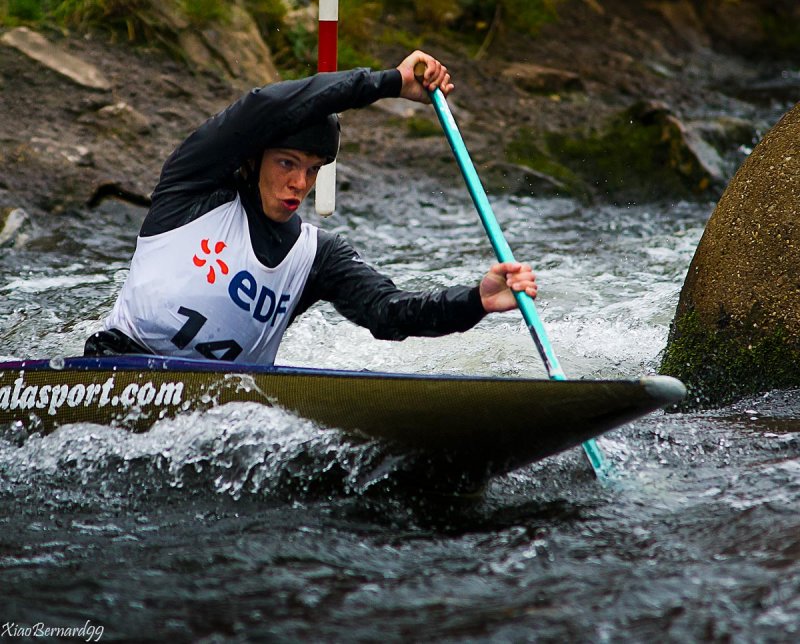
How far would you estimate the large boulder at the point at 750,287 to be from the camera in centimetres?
398

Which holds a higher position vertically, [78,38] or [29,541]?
[78,38]

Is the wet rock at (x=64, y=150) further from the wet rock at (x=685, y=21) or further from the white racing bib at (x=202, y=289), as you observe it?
the wet rock at (x=685, y=21)

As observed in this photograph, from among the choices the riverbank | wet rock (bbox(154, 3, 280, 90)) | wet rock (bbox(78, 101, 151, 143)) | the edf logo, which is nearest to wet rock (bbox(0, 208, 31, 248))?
the riverbank

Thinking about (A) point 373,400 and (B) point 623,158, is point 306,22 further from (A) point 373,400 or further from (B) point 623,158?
(A) point 373,400

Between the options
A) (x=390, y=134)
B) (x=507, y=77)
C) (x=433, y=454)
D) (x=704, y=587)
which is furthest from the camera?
(x=507, y=77)

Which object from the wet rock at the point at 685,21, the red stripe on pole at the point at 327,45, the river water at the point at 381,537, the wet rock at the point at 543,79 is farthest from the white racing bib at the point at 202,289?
the wet rock at the point at 685,21

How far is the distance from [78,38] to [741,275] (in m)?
5.93

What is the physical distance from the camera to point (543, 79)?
994 cm

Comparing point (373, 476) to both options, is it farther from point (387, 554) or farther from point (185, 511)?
point (185, 511)

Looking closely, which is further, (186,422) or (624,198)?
(624,198)

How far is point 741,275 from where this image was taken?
13.3 ft

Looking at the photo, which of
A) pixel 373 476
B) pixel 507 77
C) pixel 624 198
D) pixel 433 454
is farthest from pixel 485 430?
pixel 507 77

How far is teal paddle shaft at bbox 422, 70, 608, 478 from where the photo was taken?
335 centimetres

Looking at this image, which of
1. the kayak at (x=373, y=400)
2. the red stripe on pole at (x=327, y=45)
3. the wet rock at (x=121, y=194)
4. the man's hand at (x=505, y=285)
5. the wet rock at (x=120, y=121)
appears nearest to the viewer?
the kayak at (x=373, y=400)
